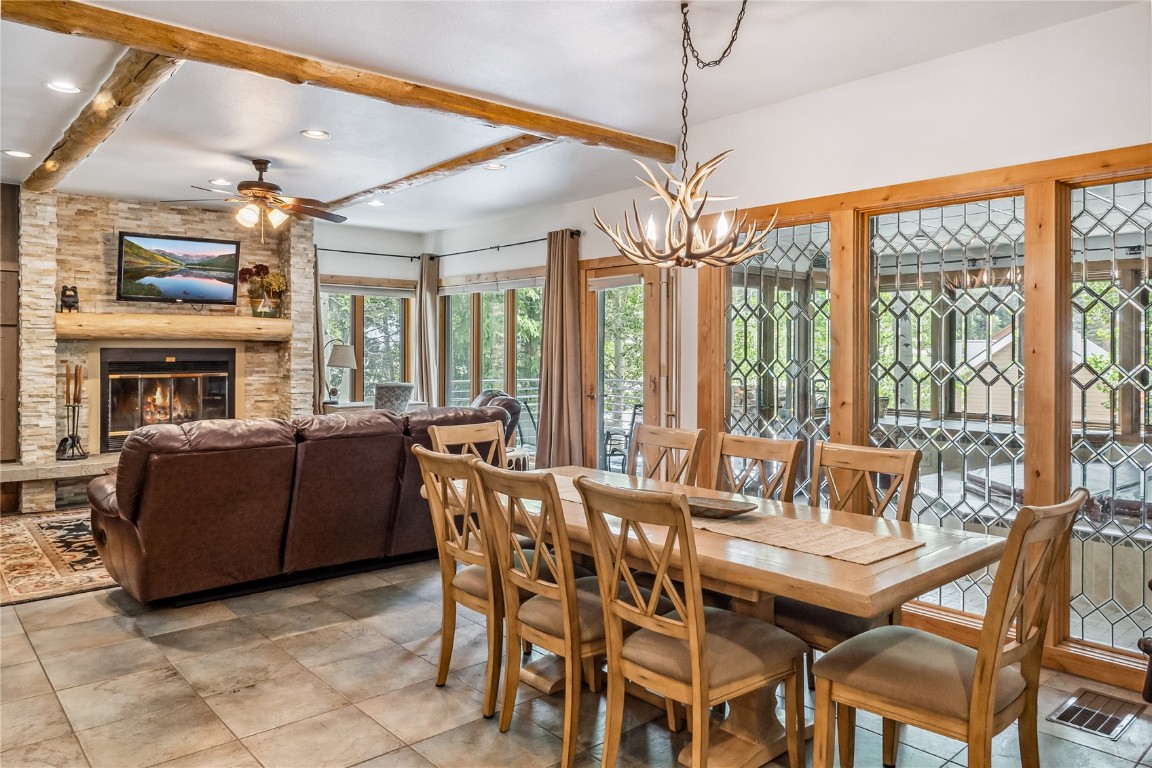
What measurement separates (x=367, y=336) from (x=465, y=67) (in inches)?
222

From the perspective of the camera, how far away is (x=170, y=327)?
6.83m

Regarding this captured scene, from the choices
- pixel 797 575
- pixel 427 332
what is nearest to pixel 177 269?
pixel 427 332

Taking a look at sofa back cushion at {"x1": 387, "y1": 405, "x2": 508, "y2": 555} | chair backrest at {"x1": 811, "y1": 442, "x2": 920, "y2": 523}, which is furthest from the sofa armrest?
chair backrest at {"x1": 811, "y1": 442, "x2": 920, "y2": 523}

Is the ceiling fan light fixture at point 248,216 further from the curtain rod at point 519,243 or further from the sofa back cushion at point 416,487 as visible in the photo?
the curtain rod at point 519,243

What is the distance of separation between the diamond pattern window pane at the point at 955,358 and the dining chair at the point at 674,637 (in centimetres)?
173

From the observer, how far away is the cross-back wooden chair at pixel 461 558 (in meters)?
2.66

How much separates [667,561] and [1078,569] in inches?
90.5

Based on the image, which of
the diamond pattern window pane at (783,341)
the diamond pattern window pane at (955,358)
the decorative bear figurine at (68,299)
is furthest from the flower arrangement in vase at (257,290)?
the diamond pattern window pane at (955,358)

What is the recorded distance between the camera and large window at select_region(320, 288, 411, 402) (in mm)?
8531

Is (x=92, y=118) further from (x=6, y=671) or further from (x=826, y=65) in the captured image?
(x=826, y=65)

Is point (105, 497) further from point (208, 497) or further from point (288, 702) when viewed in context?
point (288, 702)

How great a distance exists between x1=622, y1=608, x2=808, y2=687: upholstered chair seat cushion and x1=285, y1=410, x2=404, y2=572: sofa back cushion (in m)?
2.17

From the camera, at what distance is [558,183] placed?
615 cm

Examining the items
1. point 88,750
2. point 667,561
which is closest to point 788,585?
point 667,561
